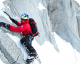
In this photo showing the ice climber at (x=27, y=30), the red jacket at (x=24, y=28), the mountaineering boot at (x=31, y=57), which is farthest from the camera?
the red jacket at (x=24, y=28)

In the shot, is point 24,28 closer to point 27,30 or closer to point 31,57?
point 27,30

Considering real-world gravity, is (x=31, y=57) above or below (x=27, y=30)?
below

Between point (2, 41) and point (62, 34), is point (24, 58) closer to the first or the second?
point (2, 41)

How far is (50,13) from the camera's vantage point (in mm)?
17812

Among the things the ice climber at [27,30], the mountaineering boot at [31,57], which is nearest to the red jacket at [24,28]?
the ice climber at [27,30]

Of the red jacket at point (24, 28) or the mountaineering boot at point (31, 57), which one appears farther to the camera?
the red jacket at point (24, 28)

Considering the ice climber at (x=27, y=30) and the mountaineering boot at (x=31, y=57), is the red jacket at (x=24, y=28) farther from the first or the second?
the mountaineering boot at (x=31, y=57)

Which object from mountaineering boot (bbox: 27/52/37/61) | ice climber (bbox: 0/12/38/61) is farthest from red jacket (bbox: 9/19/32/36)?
mountaineering boot (bbox: 27/52/37/61)

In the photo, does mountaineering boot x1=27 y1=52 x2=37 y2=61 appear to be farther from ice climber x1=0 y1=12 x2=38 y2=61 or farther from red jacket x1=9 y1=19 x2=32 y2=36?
red jacket x1=9 y1=19 x2=32 y2=36

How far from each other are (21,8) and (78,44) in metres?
13.9

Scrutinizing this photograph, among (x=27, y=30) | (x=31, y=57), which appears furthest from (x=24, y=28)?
(x=31, y=57)

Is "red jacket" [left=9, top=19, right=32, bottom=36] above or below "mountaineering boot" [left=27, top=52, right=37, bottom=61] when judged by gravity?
above

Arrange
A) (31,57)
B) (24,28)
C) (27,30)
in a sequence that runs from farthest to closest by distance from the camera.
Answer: (27,30), (24,28), (31,57)

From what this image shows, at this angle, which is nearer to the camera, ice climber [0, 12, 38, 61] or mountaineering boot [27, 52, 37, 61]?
mountaineering boot [27, 52, 37, 61]
